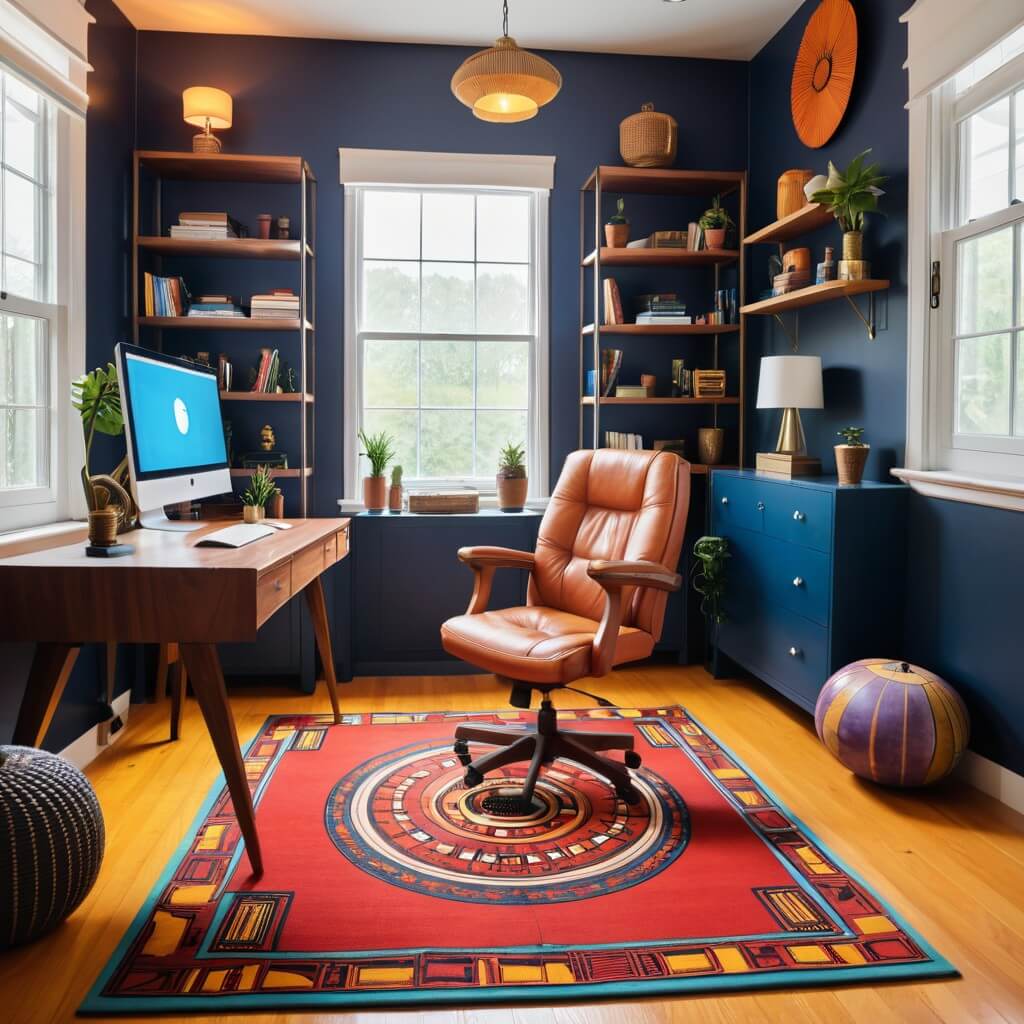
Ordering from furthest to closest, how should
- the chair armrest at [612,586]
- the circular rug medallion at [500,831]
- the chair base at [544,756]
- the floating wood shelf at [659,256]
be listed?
the floating wood shelf at [659,256], the chair base at [544,756], the chair armrest at [612,586], the circular rug medallion at [500,831]

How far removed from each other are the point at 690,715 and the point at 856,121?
234 centimetres

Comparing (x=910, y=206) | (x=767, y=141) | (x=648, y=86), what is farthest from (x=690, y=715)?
(x=648, y=86)

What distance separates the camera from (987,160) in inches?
111

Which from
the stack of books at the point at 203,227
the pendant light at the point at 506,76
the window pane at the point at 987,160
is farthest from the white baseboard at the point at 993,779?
the stack of books at the point at 203,227

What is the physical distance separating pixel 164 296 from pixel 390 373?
3.45 feet

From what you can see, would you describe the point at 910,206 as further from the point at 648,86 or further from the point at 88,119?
the point at 88,119

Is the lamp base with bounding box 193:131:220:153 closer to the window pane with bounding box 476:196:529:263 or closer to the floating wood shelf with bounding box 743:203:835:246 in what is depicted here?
the window pane with bounding box 476:196:529:263

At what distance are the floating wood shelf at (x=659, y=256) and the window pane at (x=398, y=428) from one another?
1.13 m

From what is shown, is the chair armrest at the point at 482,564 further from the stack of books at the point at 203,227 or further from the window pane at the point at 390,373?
the stack of books at the point at 203,227

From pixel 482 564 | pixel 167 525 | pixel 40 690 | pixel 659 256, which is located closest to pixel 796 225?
pixel 659 256

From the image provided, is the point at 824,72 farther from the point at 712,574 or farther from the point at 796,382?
the point at 712,574

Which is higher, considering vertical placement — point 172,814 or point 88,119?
point 88,119

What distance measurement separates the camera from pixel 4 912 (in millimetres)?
1803

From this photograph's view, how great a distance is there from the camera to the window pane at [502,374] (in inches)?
173
